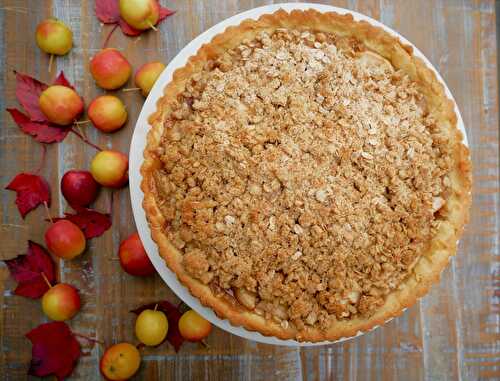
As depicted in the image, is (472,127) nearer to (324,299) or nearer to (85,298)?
(324,299)

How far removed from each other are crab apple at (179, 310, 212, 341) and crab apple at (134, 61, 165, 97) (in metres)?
1.02

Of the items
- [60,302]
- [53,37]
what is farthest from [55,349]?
[53,37]

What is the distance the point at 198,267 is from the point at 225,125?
485 millimetres

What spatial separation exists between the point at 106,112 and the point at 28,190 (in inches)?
20.5

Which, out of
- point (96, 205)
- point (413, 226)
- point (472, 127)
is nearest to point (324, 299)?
point (413, 226)

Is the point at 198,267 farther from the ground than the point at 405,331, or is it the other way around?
the point at 198,267

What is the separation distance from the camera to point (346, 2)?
7.50 feet

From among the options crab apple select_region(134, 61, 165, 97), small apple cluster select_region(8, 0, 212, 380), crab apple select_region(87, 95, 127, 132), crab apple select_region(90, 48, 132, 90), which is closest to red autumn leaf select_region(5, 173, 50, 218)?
small apple cluster select_region(8, 0, 212, 380)

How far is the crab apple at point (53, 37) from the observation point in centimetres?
212

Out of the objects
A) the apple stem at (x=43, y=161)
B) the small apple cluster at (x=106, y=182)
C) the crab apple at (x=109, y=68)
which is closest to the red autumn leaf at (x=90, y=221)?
the small apple cluster at (x=106, y=182)

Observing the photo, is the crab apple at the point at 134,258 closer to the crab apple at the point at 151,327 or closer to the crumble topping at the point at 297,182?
the crab apple at the point at 151,327

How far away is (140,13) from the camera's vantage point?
2.09m

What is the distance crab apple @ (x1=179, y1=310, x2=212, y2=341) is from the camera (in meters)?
2.08

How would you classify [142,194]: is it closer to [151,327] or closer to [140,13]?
[151,327]
